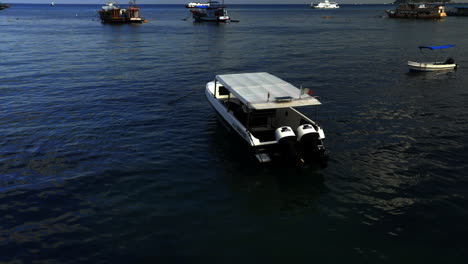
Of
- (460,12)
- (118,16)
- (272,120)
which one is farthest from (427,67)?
(460,12)

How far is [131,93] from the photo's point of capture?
35156mm

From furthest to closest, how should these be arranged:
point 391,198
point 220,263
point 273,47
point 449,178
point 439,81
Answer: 1. point 273,47
2. point 439,81
3. point 449,178
4. point 391,198
5. point 220,263

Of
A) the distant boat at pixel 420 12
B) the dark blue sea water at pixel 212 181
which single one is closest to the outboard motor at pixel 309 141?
the dark blue sea water at pixel 212 181

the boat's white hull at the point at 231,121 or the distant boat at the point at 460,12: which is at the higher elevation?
the distant boat at the point at 460,12

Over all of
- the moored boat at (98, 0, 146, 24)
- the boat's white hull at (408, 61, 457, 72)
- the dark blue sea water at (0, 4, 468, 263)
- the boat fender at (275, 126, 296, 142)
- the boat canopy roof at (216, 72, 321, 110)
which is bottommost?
the dark blue sea water at (0, 4, 468, 263)

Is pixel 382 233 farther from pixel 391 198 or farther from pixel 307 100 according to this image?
pixel 307 100

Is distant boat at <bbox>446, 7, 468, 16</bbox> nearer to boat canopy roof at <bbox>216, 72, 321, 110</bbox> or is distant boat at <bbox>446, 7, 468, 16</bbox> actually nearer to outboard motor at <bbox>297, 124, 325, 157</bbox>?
boat canopy roof at <bbox>216, 72, 321, 110</bbox>

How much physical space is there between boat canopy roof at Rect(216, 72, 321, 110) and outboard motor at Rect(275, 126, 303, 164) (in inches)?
63.0

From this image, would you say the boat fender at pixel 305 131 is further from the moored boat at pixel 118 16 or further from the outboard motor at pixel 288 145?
the moored boat at pixel 118 16

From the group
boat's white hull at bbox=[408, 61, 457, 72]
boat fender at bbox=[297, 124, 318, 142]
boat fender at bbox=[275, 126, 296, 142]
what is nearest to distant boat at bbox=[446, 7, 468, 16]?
boat's white hull at bbox=[408, 61, 457, 72]

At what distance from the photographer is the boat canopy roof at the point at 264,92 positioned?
61.3ft

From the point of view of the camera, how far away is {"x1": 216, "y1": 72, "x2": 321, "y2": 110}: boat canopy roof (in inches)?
735

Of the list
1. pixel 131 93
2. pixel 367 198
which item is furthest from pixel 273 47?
pixel 367 198

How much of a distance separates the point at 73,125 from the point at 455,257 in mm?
25932
